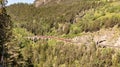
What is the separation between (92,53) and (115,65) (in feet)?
43.7

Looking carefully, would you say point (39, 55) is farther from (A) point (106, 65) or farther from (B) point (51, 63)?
(A) point (106, 65)

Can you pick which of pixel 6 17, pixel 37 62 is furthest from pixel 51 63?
pixel 6 17

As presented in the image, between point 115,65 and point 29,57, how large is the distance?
38376mm

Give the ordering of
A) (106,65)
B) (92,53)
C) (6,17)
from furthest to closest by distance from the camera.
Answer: (92,53) → (106,65) → (6,17)

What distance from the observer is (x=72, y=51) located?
7810 inches

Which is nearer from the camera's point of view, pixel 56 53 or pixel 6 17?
pixel 6 17

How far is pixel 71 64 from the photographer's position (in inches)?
7279

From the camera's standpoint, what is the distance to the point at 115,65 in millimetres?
179875

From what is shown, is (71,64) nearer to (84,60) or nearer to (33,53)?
(84,60)

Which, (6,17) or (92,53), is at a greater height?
(6,17)

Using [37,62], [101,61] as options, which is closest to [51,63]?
[37,62]

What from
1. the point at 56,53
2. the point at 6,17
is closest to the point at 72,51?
the point at 56,53

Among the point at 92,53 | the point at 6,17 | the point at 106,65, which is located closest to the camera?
the point at 6,17

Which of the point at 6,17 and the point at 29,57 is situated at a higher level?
the point at 6,17
